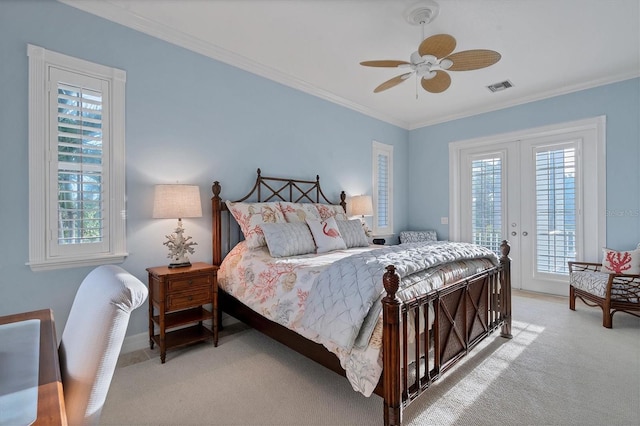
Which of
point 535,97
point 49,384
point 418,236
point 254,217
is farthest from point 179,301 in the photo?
point 535,97

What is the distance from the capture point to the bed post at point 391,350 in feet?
5.29

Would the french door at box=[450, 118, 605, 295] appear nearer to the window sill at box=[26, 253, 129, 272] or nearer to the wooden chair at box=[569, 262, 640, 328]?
the wooden chair at box=[569, 262, 640, 328]

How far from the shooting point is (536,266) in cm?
464

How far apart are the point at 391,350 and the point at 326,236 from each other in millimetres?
1765

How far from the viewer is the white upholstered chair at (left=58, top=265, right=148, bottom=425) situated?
35.0 inches

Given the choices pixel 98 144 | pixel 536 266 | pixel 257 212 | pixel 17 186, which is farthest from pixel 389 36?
pixel 536 266

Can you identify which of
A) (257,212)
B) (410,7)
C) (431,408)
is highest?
(410,7)

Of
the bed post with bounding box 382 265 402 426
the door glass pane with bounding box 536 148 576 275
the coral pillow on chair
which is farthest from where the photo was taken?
the door glass pane with bounding box 536 148 576 275

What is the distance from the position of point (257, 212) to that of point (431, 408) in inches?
89.8

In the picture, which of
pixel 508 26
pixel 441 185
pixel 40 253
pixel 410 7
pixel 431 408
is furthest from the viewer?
pixel 441 185

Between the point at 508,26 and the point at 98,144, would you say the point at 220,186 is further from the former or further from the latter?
the point at 508,26

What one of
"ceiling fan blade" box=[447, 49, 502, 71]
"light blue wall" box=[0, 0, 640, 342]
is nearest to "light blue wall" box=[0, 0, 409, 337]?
"light blue wall" box=[0, 0, 640, 342]

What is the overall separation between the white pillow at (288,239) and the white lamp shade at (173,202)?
716 mm

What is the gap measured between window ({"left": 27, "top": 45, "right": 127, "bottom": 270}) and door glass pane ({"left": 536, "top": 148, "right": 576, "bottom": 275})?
540cm
